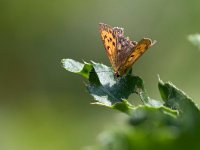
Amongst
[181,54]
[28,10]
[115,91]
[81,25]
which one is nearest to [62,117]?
[181,54]

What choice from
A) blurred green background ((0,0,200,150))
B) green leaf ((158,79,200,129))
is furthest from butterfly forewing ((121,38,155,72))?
blurred green background ((0,0,200,150))

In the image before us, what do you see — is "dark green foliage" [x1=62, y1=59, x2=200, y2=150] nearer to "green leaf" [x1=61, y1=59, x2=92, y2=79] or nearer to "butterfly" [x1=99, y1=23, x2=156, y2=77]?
"green leaf" [x1=61, y1=59, x2=92, y2=79]

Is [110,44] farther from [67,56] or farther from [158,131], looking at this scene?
[67,56]

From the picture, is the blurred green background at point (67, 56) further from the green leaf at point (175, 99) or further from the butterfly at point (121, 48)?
the green leaf at point (175, 99)

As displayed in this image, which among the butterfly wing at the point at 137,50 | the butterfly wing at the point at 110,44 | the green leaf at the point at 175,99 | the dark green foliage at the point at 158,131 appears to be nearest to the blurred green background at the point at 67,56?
the butterfly wing at the point at 110,44

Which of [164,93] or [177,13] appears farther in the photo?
[177,13]

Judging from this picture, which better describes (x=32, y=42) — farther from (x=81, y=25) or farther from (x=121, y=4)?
(x=121, y=4)
